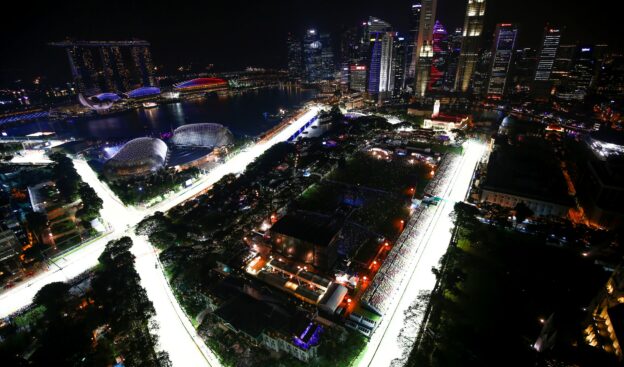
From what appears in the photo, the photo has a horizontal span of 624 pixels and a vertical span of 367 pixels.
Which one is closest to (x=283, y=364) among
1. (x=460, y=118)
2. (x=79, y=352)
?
(x=79, y=352)

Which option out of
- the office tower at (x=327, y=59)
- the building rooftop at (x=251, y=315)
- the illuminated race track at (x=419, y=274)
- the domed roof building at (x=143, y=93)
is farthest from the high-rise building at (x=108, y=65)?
the illuminated race track at (x=419, y=274)

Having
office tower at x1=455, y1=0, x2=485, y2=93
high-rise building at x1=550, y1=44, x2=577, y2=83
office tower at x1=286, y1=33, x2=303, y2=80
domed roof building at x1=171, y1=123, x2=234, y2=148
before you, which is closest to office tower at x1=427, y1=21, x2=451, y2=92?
office tower at x1=455, y1=0, x2=485, y2=93

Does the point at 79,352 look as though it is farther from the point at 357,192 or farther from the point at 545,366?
the point at 357,192

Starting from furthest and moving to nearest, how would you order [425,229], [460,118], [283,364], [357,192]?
1. [460,118]
2. [357,192]
3. [425,229]
4. [283,364]

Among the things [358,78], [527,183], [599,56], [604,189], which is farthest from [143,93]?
[599,56]

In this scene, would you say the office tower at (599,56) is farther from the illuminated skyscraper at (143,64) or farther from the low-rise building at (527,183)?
the illuminated skyscraper at (143,64)

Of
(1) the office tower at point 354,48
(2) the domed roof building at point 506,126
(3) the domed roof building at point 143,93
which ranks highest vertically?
(1) the office tower at point 354,48
